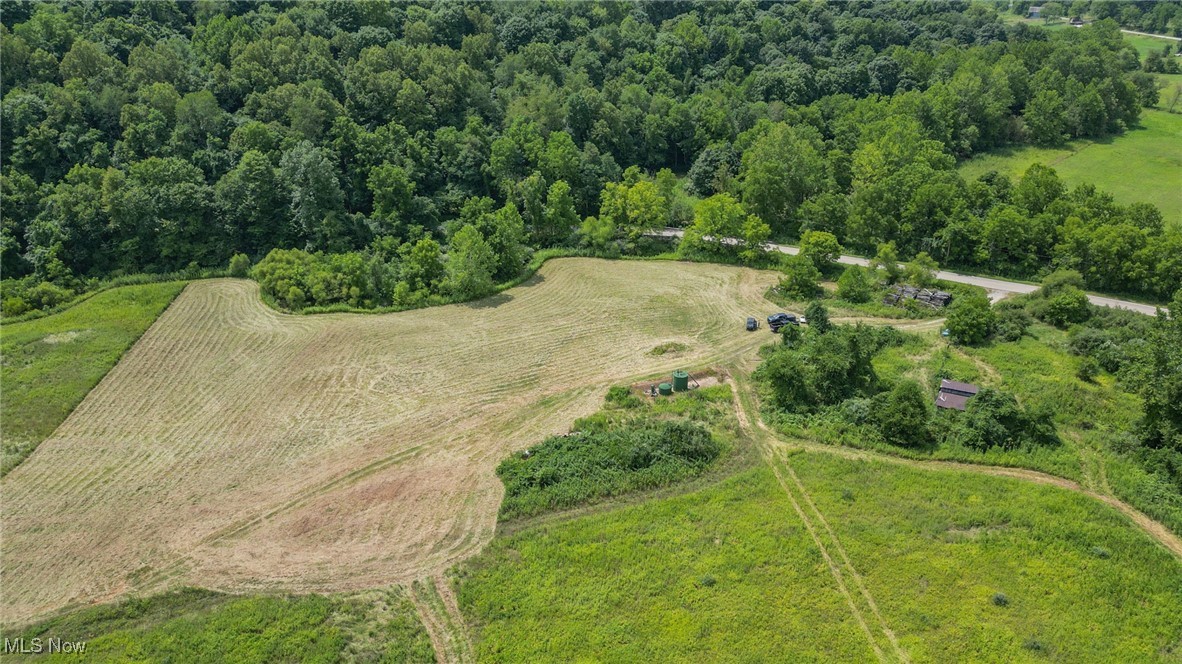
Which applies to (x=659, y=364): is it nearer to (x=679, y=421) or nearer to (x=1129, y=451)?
(x=679, y=421)

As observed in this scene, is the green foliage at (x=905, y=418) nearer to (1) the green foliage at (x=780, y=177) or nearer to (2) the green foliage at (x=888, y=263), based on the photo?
(2) the green foliage at (x=888, y=263)

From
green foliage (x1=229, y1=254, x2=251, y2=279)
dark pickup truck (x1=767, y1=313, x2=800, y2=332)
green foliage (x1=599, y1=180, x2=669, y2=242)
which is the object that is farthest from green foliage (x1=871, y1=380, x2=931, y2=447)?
green foliage (x1=229, y1=254, x2=251, y2=279)

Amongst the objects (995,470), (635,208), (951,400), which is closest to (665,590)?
(995,470)

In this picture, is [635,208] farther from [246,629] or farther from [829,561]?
[246,629]

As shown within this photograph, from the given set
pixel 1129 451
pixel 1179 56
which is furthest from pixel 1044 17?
pixel 1129 451

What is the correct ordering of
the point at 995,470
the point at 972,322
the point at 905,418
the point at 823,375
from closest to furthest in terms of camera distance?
the point at 995,470 → the point at 905,418 → the point at 823,375 → the point at 972,322

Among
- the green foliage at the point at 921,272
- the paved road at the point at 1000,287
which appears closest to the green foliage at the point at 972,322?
the green foliage at the point at 921,272
